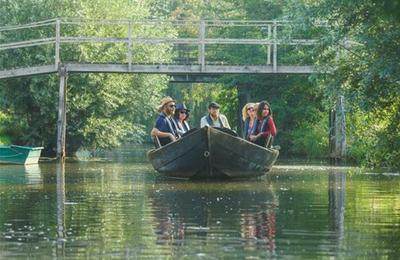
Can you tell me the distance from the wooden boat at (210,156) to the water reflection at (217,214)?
2141mm

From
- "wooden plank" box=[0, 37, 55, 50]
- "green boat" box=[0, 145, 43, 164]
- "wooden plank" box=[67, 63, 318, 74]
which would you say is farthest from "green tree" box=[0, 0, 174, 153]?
"green boat" box=[0, 145, 43, 164]

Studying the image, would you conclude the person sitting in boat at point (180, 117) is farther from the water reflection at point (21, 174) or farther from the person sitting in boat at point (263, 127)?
the water reflection at point (21, 174)

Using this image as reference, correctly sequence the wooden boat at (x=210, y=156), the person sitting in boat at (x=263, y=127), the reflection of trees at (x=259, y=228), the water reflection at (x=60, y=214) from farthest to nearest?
the person sitting in boat at (x=263, y=127) < the wooden boat at (x=210, y=156) < the reflection of trees at (x=259, y=228) < the water reflection at (x=60, y=214)

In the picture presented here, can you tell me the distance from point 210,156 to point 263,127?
2013 mm

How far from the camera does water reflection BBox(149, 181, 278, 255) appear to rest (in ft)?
44.3

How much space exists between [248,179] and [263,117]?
5.43ft

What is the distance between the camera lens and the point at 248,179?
90.2 ft

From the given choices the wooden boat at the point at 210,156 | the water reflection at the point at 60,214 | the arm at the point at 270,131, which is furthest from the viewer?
the arm at the point at 270,131

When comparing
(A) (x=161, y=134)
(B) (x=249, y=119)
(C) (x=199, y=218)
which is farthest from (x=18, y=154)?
(C) (x=199, y=218)

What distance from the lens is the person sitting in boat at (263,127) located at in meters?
28.3

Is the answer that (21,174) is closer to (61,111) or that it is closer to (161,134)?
(161,134)

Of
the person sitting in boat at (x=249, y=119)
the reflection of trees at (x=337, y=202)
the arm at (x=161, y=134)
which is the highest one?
the person sitting in boat at (x=249, y=119)

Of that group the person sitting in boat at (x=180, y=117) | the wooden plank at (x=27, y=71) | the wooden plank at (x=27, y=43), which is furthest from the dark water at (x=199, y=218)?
the wooden plank at (x=27, y=71)

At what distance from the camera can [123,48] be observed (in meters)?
43.4
